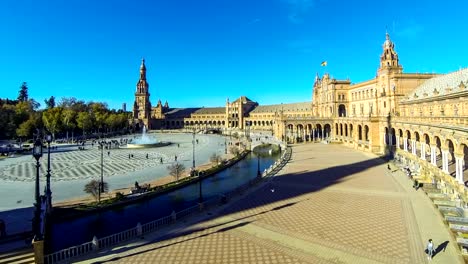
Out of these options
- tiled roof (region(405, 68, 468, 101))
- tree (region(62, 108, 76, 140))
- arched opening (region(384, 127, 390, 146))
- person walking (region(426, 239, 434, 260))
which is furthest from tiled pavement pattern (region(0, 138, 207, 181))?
tree (region(62, 108, 76, 140))

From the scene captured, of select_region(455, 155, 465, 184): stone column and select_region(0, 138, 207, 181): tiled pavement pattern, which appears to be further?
select_region(0, 138, 207, 181): tiled pavement pattern

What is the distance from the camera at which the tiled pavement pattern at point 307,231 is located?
15.9m

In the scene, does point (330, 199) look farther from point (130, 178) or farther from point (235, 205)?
point (130, 178)

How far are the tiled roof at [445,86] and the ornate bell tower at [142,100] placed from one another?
135m

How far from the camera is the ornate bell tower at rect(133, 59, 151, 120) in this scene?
166875mm

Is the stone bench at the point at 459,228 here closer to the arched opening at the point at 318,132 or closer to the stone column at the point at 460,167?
the stone column at the point at 460,167

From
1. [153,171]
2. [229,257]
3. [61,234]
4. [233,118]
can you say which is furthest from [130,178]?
[233,118]

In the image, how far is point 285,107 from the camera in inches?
6083

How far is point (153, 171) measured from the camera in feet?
147

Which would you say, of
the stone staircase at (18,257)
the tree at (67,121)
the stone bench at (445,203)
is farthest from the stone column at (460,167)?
the tree at (67,121)

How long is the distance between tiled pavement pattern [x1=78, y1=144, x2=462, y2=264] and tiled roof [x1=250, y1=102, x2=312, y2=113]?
Result: 114313 mm

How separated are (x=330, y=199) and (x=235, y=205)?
8.56 m

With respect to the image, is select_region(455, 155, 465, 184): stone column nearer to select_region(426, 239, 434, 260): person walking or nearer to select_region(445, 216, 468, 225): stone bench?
select_region(445, 216, 468, 225): stone bench

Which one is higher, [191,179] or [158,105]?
[158,105]
